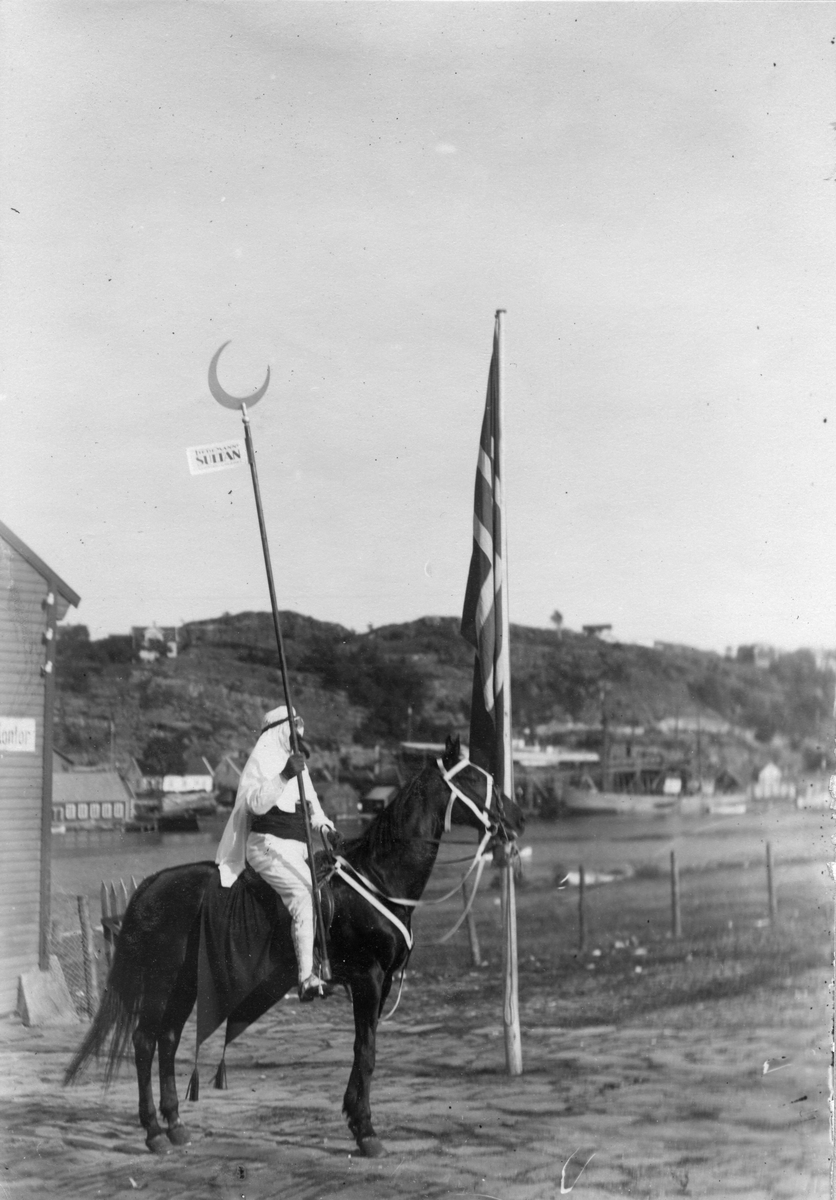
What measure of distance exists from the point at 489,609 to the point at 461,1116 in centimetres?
268

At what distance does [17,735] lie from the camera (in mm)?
6258

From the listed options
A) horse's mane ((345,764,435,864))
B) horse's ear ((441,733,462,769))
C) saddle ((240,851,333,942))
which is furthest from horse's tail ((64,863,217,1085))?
horse's ear ((441,733,462,769))

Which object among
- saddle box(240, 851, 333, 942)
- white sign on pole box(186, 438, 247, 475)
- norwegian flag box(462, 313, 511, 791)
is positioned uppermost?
white sign on pole box(186, 438, 247, 475)

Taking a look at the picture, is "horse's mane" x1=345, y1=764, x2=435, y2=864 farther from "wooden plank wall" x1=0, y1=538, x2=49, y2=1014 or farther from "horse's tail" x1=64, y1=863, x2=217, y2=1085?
"wooden plank wall" x1=0, y1=538, x2=49, y2=1014

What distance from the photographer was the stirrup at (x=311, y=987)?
537 cm

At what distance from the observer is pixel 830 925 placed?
694 cm

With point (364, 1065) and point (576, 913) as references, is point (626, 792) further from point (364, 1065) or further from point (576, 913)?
point (364, 1065)

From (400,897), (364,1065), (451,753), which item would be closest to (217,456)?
(451,753)

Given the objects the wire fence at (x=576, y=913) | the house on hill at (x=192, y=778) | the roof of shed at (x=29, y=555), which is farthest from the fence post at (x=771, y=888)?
the roof of shed at (x=29, y=555)

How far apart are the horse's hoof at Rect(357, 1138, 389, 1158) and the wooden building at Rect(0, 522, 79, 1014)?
Result: 93.4 inches

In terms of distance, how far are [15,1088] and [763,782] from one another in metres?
4.91

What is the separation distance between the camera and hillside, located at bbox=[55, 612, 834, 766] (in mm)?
6430

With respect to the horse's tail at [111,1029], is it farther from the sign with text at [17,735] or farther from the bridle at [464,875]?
the sign with text at [17,735]

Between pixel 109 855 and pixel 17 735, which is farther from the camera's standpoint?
pixel 109 855
